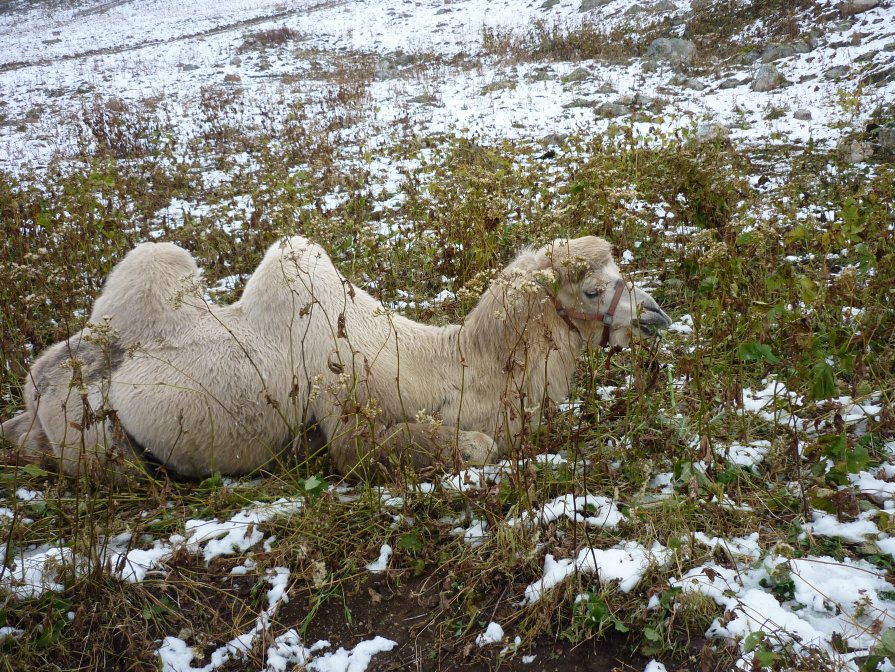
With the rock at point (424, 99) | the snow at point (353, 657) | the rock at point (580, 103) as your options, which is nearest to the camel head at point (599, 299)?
the snow at point (353, 657)

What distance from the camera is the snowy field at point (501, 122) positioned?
2.39 metres

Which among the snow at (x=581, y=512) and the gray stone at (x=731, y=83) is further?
the gray stone at (x=731, y=83)

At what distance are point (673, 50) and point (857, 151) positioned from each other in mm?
8452

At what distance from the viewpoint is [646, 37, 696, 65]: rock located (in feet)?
45.3

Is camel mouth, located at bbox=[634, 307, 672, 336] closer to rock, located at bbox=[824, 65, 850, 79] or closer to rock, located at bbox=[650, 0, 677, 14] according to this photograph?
rock, located at bbox=[824, 65, 850, 79]

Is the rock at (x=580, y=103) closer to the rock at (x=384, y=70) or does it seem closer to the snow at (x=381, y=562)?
the rock at (x=384, y=70)

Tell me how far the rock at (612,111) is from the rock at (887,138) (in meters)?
4.48

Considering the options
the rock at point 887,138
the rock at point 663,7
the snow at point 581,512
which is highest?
the rock at point 663,7

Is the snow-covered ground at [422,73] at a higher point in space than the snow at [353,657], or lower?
higher

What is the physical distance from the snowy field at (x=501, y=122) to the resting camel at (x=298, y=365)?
30cm

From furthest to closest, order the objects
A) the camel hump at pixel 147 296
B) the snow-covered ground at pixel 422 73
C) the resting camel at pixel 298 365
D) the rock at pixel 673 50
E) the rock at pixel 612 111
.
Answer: the rock at pixel 673 50 < the rock at pixel 612 111 < the snow-covered ground at pixel 422 73 < the camel hump at pixel 147 296 < the resting camel at pixel 298 365

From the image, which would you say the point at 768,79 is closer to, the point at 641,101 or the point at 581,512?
the point at 641,101

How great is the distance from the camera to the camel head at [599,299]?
354cm

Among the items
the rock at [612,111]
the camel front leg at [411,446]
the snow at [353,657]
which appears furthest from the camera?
the rock at [612,111]
